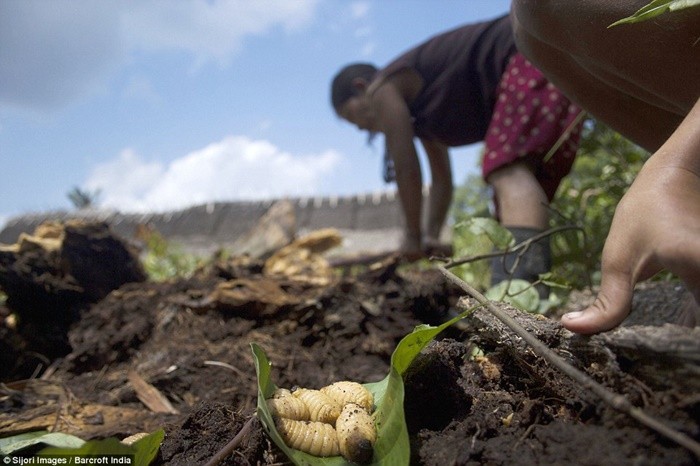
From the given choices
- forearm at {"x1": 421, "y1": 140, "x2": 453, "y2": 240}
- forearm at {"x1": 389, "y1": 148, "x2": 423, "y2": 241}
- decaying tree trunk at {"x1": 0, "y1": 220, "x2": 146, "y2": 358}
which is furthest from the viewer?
forearm at {"x1": 421, "y1": 140, "x2": 453, "y2": 240}

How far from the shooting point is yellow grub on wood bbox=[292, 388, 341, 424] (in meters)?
0.95

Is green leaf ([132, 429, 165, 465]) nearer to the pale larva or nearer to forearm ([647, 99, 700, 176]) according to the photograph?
the pale larva

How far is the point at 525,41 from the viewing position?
1.49 m

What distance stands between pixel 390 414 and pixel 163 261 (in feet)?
17.7

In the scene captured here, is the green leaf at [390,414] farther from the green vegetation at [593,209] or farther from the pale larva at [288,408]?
the green vegetation at [593,209]

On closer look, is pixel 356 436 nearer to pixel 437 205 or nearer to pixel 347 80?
pixel 347 80

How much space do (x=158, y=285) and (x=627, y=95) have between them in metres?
2.44

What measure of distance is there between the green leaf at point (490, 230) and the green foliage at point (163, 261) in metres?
3.58

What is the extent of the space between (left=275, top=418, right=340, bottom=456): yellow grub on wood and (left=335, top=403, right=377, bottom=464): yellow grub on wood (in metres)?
0.02

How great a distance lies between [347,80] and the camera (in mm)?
4871

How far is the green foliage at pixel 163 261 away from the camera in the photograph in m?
5.07

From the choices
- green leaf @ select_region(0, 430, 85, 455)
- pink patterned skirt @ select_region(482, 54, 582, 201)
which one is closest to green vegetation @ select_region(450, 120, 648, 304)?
pink patterned skirt @ select_region(482, 54, 582, 201)

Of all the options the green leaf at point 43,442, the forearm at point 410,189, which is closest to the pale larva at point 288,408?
the green leaf at point 43,442

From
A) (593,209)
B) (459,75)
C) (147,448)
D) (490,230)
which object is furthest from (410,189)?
(147,448)
